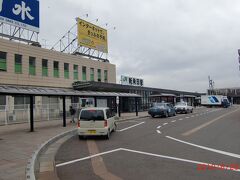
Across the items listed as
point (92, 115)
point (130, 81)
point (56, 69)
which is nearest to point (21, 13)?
point (56, 69)

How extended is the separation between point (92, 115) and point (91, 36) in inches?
1151

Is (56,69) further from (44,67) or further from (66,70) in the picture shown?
(44,67)

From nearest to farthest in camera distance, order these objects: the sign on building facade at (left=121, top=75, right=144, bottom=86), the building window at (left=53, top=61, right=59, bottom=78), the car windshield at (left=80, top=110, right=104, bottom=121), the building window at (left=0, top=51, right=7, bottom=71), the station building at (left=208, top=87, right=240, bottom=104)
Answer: the car windshield at (left=80, top=110, right=104, bottom=121), the building window at (left=0, top=51, right=7, bottom=71), the building window at (left=53, top=61, right=59, bottom=78), the sign on building facade at (left=121, top=75, right=144, bottom=86), the station building at (left=208, top=87, right=240, bottom=104)

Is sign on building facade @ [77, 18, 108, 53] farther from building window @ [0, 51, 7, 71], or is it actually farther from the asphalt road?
the asphalt road

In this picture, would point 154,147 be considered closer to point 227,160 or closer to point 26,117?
point 227,160

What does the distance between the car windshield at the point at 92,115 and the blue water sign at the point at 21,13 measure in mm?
19392

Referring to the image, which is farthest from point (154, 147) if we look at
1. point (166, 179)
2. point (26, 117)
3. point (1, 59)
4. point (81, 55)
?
point (81, 55)

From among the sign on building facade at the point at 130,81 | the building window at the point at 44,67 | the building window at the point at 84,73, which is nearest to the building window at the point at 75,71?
the building window at the point at 84,73

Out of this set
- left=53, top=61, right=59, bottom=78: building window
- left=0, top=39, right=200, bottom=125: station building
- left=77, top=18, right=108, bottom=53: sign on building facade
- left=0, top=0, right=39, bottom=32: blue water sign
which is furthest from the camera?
left=77, top=18, right=108, bottom=53: sign on building facade

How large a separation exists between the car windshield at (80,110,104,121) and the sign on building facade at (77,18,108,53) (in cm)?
2638

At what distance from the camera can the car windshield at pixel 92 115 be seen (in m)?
15.5

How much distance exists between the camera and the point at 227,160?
9.03 metres

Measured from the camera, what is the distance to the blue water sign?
100ft

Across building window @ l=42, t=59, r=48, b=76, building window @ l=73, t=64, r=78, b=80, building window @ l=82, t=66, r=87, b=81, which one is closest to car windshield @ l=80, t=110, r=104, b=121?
building window @ l=42, t=59, r=48, b=76
